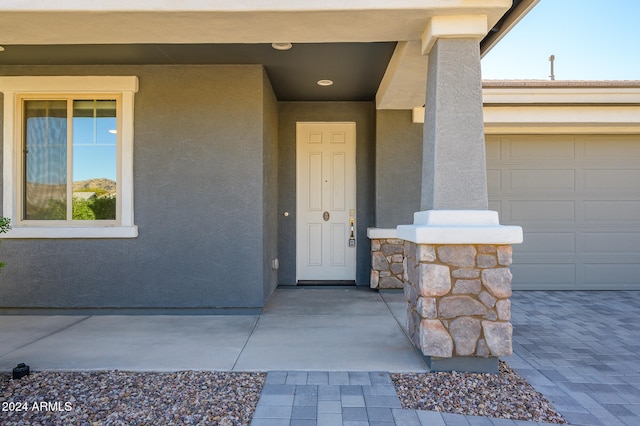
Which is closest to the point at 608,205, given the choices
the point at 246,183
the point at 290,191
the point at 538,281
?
the point at 538,281

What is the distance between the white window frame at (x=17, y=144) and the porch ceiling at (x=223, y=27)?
264 mm

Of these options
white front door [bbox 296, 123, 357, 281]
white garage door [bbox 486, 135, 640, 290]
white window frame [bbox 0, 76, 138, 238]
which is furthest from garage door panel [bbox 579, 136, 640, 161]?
white window frame [bbox 0, 76, 138, 238]

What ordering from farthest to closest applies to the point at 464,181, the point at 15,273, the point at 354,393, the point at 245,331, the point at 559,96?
the point at 559,96 < the point at 15,273 < the point at 245,331 < the point at 464,181 < the point at 354,393

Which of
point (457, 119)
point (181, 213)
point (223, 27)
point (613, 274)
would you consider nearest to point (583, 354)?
point (457, 119)

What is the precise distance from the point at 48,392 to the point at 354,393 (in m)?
2.01

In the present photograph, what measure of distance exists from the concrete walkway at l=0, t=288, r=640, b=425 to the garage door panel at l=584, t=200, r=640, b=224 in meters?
1.40

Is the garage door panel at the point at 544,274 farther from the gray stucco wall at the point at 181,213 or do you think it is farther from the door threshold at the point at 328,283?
the gray stucco wall at the point at 181,213

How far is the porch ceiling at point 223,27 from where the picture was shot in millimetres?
3041

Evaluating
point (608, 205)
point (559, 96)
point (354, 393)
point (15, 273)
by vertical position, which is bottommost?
point (354, 393)

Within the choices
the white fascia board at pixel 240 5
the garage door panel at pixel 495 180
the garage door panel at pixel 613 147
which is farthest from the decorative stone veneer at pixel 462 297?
the garage door panel at pixel 613 147

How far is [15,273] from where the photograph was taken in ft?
14.9

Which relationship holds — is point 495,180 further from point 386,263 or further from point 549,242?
point 386,263

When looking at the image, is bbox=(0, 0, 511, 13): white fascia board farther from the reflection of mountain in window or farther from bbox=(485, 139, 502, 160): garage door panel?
bbox=(485, 139, 502, 160): garage door panel

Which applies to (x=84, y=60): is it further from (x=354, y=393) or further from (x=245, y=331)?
(x=354, y=393)
